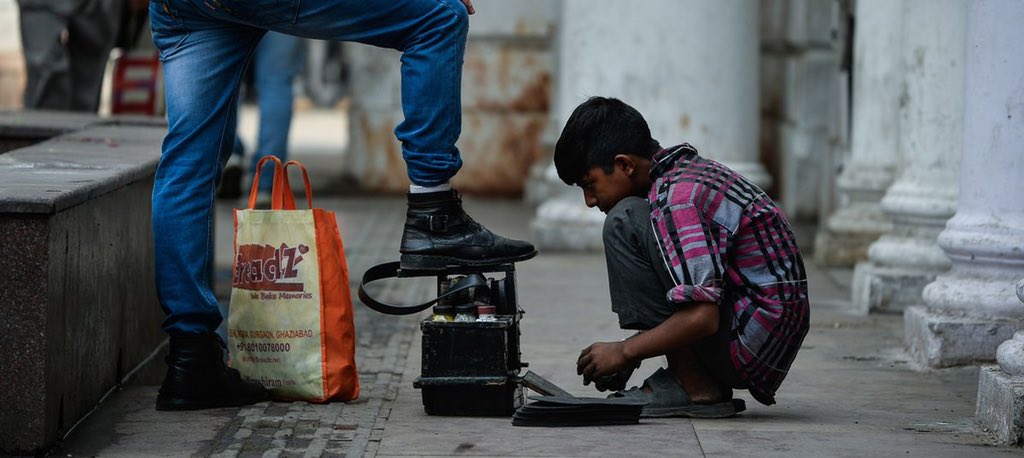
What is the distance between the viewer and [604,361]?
13.4ft

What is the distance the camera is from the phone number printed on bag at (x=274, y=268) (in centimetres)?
432

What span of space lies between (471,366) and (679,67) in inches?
156

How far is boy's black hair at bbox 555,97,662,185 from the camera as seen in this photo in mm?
4125

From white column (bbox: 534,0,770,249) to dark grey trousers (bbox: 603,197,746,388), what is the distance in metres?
3.79

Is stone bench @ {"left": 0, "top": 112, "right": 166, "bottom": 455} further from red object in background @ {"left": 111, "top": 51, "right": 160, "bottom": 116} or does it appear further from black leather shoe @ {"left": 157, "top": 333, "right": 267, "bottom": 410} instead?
red object in background @ {"left": 111, "top": 51, "right": 160, "bottom": 116}

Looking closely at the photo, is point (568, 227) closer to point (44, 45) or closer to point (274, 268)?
point (44, 45)

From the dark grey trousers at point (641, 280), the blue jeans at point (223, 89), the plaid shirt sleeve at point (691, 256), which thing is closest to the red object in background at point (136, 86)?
the blue jeans at point (223, 89)

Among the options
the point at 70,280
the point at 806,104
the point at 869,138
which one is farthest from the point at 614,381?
the point at 806,104

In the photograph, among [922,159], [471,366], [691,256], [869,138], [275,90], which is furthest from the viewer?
[275,90]

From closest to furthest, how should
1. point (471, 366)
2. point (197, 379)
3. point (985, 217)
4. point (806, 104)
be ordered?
point (471, 366) → point (197, 379) → point (985, 217) → point (806, 104)

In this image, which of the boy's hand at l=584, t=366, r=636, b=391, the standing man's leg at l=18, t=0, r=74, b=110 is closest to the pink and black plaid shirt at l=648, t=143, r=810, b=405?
the boy's hand at l=584, t=366, r=636, b=391

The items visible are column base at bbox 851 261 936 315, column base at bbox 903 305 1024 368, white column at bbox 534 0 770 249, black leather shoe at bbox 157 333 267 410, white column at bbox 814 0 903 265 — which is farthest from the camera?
white column at bbox 534 0 770 249

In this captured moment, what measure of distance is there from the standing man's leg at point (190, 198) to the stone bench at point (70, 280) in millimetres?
178

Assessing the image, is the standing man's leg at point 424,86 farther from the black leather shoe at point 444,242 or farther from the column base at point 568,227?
the column base at point 568,227
